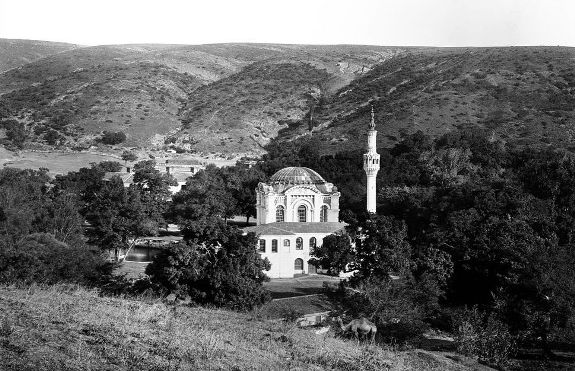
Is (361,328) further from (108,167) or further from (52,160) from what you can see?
(52,160)

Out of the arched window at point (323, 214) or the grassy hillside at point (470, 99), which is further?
the grassy hillside at point (470, 99)

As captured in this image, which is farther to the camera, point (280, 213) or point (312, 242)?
point (280, 213)

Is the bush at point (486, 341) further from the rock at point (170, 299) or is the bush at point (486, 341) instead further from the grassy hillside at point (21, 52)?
the grassy hillside at point (21, 52)

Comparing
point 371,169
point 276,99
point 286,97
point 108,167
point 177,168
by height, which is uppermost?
point 286,97

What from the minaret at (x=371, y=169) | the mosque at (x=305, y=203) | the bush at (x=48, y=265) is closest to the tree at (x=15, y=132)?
the mosque at (x=305, y=203)

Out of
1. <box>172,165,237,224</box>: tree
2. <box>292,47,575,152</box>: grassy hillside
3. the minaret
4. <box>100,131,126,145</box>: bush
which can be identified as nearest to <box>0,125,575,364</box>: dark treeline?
<box>172,165,237,224</box>: tree

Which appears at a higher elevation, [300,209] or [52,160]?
[52,160]

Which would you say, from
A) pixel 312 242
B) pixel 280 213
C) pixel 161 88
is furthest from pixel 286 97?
pixel 312 242

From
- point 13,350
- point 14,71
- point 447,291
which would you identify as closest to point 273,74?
point 14,71
